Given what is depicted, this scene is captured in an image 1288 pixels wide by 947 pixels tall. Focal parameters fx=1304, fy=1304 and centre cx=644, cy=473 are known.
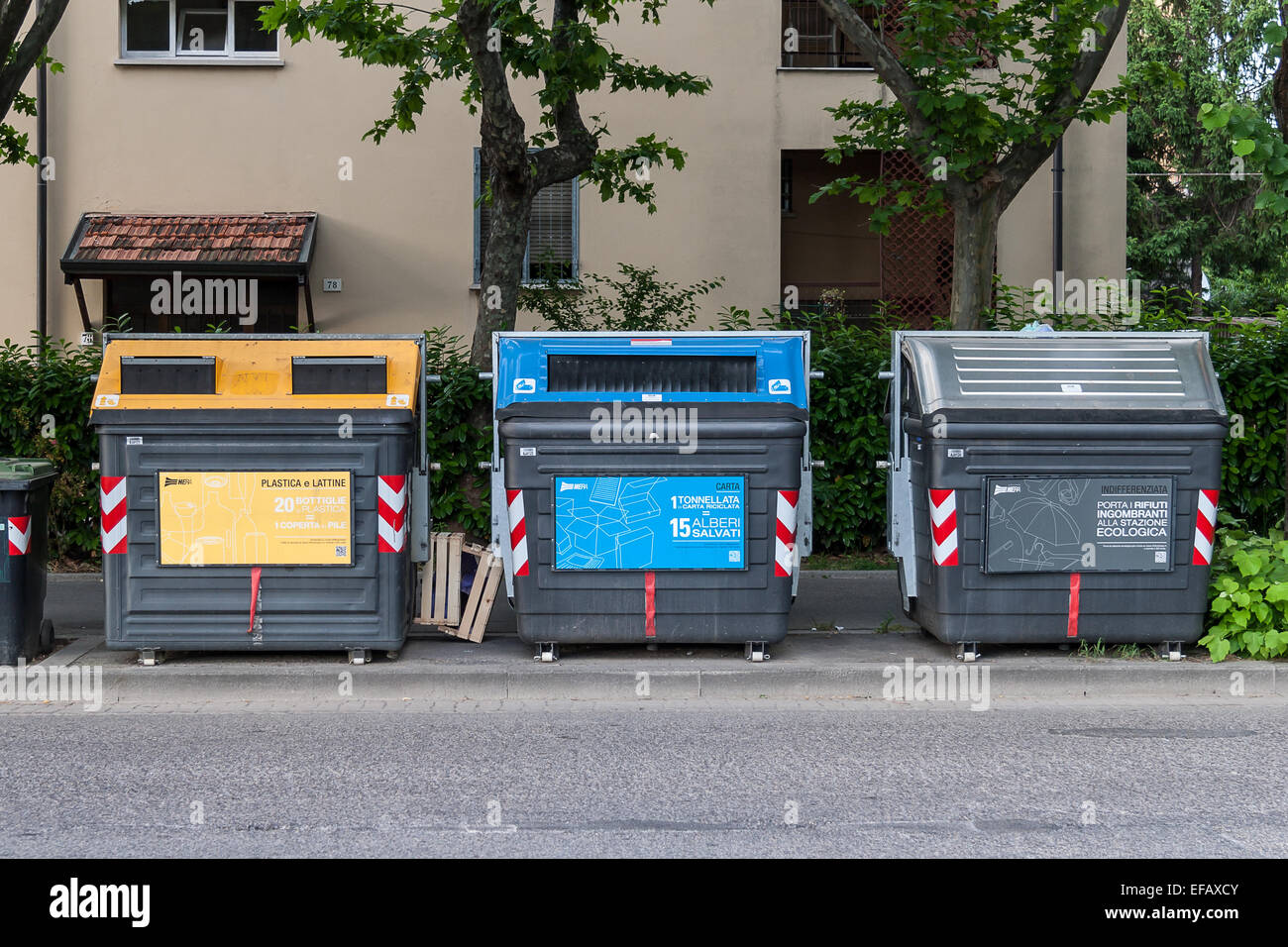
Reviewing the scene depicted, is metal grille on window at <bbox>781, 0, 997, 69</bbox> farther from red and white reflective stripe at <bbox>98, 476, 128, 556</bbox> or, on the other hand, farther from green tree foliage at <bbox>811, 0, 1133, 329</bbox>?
red and white reflective stripe at <bbox>98, 476, 128, 556</bbox>

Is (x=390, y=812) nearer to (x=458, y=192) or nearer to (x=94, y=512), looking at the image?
(x=94, y=512)

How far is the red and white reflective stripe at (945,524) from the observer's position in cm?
734

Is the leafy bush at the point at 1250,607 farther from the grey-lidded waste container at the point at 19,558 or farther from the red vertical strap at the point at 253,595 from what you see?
the grey-lidded waste container at the point at 19,558

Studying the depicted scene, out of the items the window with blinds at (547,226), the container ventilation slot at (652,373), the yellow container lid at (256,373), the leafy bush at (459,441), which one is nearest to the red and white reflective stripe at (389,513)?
the yellow container lid at (256,373)

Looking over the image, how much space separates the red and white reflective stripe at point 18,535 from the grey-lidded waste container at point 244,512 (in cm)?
44

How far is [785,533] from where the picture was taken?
24.0 ft

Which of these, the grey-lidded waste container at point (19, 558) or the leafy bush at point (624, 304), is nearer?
the grey-lidded waste container at point (19, 558)

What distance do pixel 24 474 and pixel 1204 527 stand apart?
6626 mm

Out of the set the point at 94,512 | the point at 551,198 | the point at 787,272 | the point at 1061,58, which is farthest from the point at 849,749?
the point at 787,272

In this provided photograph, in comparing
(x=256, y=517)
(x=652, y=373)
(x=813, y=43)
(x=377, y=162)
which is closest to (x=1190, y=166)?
(x=813, y=43)

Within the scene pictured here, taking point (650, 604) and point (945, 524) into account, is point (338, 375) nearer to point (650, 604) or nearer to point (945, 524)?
point (650, 604)

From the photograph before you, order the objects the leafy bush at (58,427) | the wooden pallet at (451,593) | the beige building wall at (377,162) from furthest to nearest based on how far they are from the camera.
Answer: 1. the beige building wall at (377,162)
2. the leafy bush at (58,427)
3. the wooden pallet at (451,593)

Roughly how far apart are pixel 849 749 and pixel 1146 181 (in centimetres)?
3355

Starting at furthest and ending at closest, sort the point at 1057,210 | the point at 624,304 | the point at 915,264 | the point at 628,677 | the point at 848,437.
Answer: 1. the point at 915,264
2. the point at 1057,210
3. the point at 624,304
4. the point at 848,437
5. the point at 628,677
